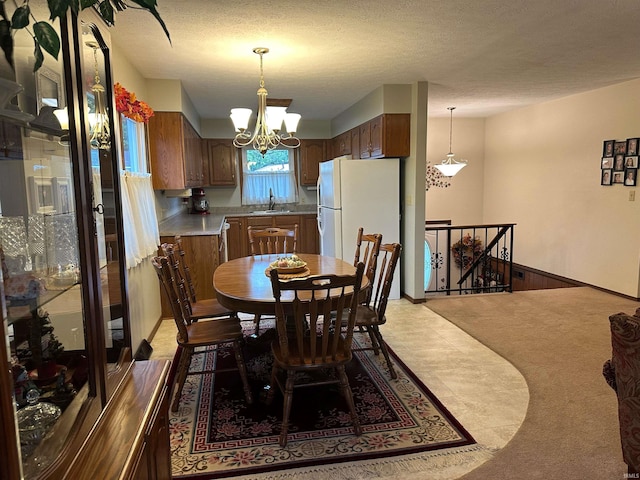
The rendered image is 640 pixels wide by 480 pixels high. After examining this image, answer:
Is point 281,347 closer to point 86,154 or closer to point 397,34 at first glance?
point 86,154

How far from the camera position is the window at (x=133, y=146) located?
10.5 ft

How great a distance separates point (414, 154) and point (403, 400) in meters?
2.83

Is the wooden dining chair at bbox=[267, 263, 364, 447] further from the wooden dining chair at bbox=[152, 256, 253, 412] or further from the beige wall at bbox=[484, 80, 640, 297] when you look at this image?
the beige wall at bbox=[484, 80, 640, 297]

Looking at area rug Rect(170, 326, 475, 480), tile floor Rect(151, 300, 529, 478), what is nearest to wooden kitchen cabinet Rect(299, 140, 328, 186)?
tile floor Rect(151, 300, 529, 478)

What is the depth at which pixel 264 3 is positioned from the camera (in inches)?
96.0

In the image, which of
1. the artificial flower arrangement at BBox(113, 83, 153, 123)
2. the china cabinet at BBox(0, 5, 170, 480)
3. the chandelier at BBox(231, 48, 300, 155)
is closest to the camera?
the china cabinet at BBox(0, 5, 170, 480)

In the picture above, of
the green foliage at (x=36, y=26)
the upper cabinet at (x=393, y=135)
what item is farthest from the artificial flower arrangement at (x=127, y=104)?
the upper cabinet at (x=393, y=135)

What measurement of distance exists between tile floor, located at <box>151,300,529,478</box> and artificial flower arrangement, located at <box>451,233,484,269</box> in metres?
3.56

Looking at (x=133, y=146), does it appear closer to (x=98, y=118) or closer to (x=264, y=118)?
(x=264, y=118)

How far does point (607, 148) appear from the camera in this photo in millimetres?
4926

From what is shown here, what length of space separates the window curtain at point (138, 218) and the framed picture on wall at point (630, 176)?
5108mm

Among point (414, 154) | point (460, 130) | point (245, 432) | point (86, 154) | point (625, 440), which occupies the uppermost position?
point (460, 130)

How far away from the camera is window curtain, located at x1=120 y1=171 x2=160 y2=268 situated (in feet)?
9.71

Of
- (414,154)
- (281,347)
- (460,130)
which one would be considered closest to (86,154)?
(281,347)
